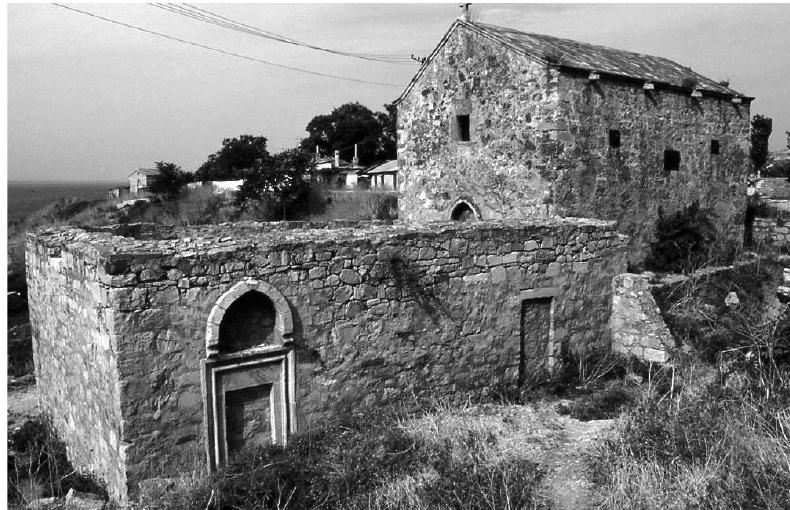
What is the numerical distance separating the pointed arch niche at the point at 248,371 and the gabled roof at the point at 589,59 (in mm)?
8597

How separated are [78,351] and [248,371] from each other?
2.22 m

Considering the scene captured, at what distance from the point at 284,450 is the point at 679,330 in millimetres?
7127

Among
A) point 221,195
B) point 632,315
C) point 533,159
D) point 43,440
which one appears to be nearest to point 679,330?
point 632,315

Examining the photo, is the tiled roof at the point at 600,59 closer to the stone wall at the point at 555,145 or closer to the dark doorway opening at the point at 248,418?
the stone wall at the point at 555,145

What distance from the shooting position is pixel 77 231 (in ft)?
28.6

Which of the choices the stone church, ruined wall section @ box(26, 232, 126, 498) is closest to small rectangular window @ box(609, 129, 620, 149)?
the stone church

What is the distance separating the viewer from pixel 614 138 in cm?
1438

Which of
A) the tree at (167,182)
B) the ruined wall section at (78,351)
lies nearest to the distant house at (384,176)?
the tree at (167,182)

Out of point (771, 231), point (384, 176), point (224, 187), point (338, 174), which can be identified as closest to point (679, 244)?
point (771, 231)

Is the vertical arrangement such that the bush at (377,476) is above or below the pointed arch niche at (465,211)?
below

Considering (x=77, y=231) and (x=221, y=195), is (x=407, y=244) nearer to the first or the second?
(x=77, y=231)

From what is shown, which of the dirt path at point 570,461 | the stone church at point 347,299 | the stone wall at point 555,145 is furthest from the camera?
the stone wall at point 555,145

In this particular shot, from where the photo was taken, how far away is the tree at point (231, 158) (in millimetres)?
47281

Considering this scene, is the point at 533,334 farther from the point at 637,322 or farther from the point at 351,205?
the point at 351,205
